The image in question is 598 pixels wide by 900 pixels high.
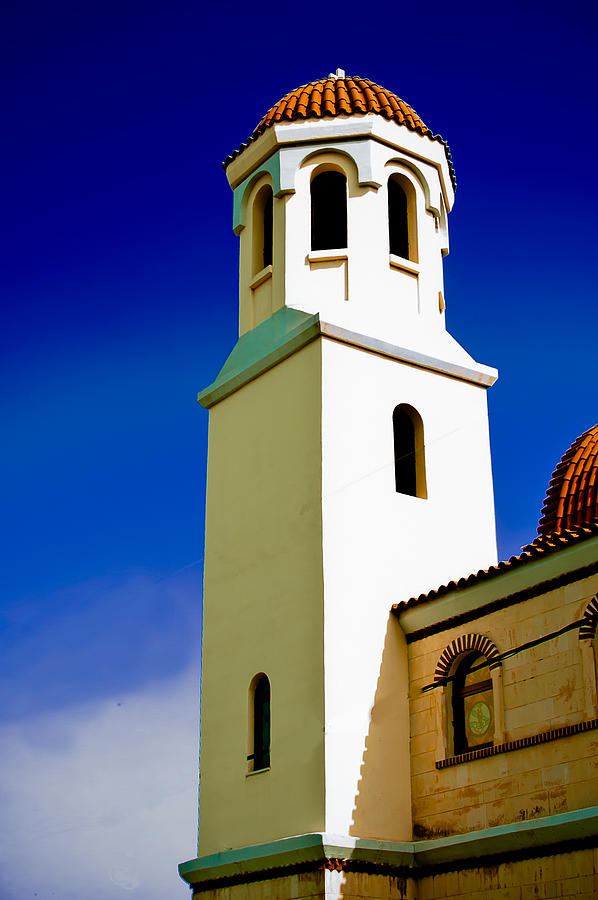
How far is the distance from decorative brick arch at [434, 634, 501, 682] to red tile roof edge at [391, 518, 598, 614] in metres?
0.60

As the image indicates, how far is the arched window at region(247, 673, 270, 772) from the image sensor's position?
1398 cm

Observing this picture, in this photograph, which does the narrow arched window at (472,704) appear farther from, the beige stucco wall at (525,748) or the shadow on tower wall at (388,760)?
the shadow on tower wall at (388,760)

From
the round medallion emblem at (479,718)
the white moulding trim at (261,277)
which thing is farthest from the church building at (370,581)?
the white moulding trim at (261,277)

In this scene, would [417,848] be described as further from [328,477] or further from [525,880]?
[328,477]

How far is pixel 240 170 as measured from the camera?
1781cm

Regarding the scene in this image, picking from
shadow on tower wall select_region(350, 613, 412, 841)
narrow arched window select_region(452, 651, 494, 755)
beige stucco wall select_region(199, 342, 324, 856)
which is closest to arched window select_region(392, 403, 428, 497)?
beige stucco wall select_region(199, 342, 324, 856)

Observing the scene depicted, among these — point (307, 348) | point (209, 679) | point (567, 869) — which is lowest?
point (567, 869)

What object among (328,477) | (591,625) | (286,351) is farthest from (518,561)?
(286,351)

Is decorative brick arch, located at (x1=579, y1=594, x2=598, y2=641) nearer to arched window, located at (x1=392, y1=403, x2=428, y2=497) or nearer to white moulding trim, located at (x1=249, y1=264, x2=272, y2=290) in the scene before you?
arched window, located at (x1=392, y1=403, x2=428, y2=497)

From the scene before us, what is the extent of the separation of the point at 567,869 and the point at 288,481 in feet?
19.3

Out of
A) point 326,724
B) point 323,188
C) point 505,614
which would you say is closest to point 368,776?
point 326,724

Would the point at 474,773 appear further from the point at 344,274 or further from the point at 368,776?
the point at 344,274

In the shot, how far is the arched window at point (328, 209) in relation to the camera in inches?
659

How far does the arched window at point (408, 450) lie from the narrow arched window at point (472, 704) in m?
2.85
